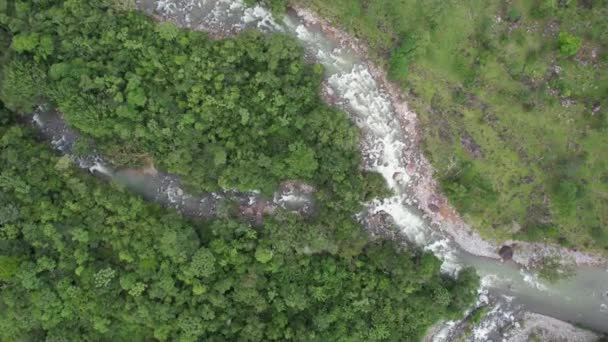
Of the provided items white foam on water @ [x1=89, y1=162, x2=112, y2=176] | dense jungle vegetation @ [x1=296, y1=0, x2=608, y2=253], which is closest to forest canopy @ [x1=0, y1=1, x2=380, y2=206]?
white foam on water @ [x1=89, y1=162, x2=112, y2=176]

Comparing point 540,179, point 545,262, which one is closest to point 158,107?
point 540,179

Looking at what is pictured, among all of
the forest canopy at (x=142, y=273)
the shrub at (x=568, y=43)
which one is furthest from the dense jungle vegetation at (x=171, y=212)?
the shrub at (x=568, y=43)

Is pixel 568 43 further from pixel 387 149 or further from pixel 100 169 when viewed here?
pixel 100 169

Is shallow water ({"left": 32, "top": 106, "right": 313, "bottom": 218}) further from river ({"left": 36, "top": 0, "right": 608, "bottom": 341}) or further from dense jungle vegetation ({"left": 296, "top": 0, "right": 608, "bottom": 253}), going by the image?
dense jungle vegetation ({"left": 296, "top": 0, "right": 608, "bottom": 253})

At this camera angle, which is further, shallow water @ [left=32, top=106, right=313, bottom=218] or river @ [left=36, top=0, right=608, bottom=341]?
river @ [left=36, top=0, right=608, bottom=341]

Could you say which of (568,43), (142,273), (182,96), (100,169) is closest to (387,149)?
(568,43)

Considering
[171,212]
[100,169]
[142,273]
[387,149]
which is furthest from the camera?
[387,149]
